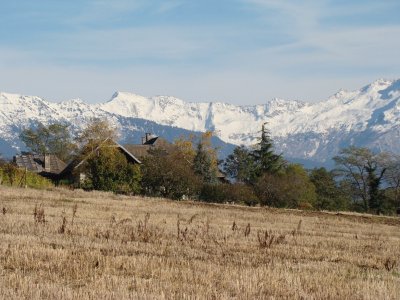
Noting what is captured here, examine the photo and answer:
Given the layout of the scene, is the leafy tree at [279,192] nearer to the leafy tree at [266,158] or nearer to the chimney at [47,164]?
the leafy tree at [266,158]

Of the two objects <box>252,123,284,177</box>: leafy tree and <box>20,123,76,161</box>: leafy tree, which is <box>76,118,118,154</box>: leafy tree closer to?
<box>252,123,284,177</box>: leafy tree

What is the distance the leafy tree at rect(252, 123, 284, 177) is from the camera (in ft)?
297

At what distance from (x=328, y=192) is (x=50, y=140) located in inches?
2963

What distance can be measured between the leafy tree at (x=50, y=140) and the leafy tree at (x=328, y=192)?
211 ft

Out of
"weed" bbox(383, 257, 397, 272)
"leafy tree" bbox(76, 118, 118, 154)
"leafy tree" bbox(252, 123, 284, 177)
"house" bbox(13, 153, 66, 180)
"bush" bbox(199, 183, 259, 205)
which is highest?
"leafy tree" bbox(76, 118, 118, 154)

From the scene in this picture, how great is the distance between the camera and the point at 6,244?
15.1 m

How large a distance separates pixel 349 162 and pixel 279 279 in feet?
331

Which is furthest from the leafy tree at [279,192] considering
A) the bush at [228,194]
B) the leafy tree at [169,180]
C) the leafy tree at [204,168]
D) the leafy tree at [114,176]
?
the leafy tree at [114,176]

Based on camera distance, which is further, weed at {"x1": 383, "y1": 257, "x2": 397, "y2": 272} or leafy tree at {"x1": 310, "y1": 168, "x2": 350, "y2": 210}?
leafy tree at {"x1": 310, "y1": 168, "x2": 350, "y2": 210}

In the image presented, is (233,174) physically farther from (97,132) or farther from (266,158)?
(97,132)

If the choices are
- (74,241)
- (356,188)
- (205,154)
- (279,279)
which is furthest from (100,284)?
(356,188)

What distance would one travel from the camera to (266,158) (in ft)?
301

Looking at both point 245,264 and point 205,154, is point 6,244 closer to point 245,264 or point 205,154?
point 245,264

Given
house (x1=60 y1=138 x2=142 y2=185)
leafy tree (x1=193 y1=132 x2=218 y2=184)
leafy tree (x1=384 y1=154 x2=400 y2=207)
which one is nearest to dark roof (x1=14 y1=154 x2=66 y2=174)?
house (x1=60 y1=138 x2=142 y2=185)
